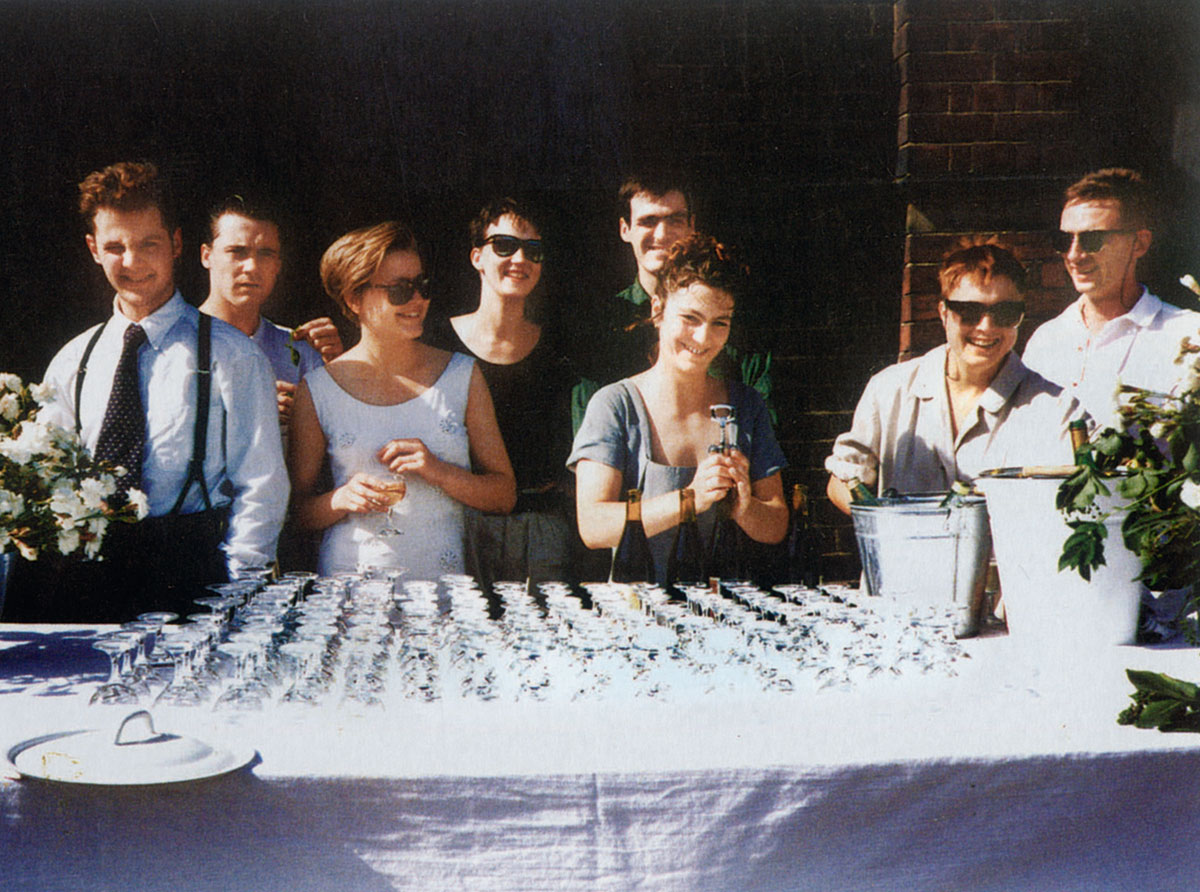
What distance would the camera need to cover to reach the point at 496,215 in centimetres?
280

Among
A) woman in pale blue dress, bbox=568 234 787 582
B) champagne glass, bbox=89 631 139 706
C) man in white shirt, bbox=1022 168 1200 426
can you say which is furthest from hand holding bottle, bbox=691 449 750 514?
champagne glass, bbox=89 631 139 706

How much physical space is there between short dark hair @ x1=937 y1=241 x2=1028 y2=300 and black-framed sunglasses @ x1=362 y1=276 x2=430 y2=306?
1.43 metres

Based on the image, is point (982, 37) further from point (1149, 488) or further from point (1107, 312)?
point (1149, 488)

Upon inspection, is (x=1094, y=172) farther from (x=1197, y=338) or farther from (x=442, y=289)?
(x=442, y=289)

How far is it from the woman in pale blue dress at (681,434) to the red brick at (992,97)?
0.80 m

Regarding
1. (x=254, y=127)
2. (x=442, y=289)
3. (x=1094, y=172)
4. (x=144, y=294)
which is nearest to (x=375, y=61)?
(x=254, y=127)

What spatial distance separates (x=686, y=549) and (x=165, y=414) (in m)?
1.39

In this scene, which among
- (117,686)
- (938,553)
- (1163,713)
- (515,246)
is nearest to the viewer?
(1163,713)

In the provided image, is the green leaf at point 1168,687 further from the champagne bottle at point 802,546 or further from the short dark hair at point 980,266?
the short dark hair at point 980,266

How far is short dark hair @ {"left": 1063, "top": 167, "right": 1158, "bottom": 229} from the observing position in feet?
9.35

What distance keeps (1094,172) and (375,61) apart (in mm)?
2018

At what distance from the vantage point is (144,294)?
8.83ft

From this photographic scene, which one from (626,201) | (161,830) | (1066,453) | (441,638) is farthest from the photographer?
(626,201)

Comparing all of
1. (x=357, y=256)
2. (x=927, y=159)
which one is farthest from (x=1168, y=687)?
(x=357, y=256)
